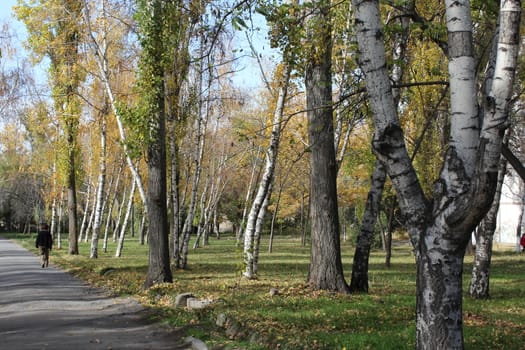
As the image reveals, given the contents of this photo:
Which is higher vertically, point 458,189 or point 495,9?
point 495,9

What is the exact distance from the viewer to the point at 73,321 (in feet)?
32.3

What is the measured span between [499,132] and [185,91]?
1670 centimetres

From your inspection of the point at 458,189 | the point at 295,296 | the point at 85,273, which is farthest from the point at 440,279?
the point at 85,273

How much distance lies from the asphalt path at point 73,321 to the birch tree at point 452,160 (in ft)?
13.9

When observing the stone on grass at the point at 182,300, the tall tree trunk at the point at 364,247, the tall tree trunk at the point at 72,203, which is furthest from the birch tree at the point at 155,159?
the tall tree trunk at the point at 72,203

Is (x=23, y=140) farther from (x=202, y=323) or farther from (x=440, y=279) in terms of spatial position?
(x=440, y=279)

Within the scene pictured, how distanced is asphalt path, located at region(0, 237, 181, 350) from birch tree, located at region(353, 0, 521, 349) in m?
4.23

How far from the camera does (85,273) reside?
19594mm

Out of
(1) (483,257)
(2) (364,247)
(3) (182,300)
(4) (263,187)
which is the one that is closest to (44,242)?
(4) (263,187)

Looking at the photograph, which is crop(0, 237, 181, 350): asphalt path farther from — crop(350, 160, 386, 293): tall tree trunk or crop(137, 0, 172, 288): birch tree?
crop(350, 160, 386, 293): tall tree trunk

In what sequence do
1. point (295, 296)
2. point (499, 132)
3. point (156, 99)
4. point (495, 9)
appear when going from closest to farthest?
point (499, 132) → point (495, 9) → point (295, 296) → point (156, 99)

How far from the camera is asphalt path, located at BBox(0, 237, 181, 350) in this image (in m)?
8.08

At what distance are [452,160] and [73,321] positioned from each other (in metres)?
7.33

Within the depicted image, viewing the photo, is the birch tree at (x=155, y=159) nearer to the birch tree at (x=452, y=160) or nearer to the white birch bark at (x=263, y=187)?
the white birch bark at (x=263, y=187)
